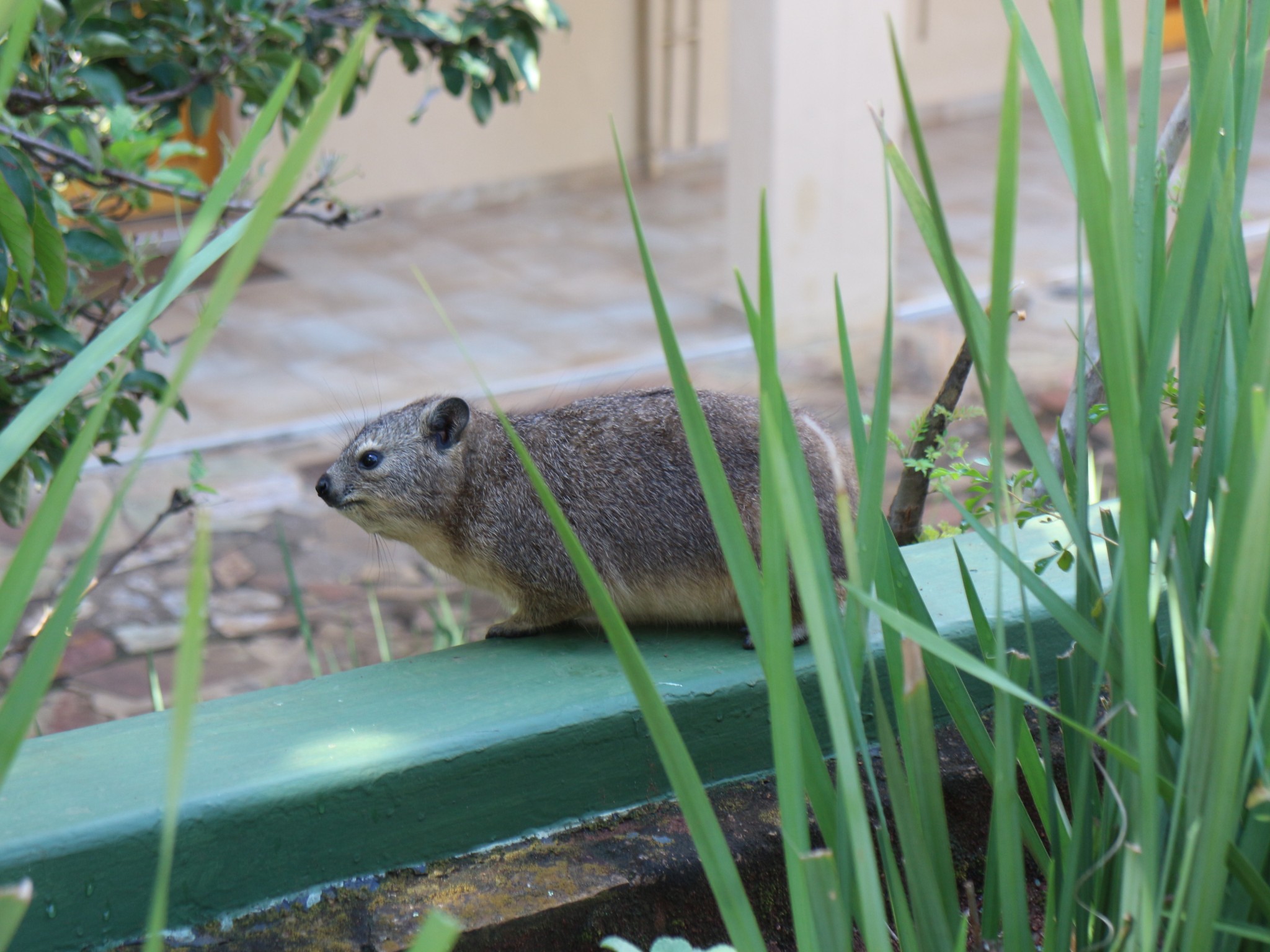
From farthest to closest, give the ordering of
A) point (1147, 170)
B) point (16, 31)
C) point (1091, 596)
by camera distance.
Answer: point (1091, 596), point (1147, 170), point (16, 31)

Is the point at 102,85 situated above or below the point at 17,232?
above

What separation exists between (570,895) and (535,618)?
70cm

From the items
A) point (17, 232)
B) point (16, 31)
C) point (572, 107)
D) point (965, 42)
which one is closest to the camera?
point (16, 31)

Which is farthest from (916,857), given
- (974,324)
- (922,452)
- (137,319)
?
(922,452)

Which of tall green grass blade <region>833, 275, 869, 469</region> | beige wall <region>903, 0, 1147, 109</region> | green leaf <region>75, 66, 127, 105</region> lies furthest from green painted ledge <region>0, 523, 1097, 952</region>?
beige wall <region>903, 0, 1147, 109</region>

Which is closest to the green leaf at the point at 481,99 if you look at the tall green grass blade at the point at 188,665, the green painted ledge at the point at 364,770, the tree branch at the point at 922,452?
the tree branch at the point at 922,452

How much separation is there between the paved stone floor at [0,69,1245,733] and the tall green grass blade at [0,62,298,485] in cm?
210

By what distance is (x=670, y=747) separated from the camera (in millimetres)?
1096

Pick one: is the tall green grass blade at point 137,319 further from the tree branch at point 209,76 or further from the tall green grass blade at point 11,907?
the tree branch at point 209,76

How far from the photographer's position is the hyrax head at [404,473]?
2.56 meters

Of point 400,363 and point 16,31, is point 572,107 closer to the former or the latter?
point 400,363

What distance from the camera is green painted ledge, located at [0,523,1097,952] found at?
68.2 inches

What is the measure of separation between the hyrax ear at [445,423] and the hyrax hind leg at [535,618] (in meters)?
0.36

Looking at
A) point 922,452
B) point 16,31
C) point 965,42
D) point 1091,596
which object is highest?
point 965,42
